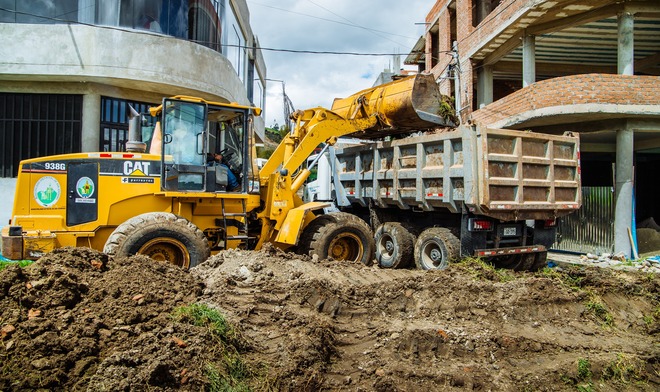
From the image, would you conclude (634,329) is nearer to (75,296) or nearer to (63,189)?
(75,296)

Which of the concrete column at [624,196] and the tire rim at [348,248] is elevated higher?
the concrete column at [624,196]

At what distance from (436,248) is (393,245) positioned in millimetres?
1062

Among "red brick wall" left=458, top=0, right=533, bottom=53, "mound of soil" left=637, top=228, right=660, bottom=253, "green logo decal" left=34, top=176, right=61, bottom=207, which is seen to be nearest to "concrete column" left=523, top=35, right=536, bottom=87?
"red brick wall" left=458, top=0, right=533, bottom=53

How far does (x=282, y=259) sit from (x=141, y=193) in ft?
A: 7.65

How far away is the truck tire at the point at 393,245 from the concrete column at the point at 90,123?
7.38 m

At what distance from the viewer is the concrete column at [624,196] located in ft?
40.8

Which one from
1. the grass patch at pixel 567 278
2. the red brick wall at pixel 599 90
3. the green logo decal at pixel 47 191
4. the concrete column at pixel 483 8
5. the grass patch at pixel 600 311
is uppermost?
the concrete column at pixel 483 8

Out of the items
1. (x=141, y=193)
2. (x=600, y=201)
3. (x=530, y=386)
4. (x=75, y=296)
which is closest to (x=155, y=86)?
(x=141, y=193)

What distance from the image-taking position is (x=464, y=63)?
763 inches

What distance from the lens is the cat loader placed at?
268 inches

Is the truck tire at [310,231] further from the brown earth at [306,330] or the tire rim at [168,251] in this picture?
the tire rim at [168,251]

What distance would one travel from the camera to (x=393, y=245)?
934cm

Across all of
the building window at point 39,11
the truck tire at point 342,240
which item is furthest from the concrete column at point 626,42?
the building window at point 39,11

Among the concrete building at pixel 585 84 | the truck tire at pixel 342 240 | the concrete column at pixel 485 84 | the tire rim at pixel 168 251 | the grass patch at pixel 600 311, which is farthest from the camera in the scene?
the concrete column at pixel 485 84
